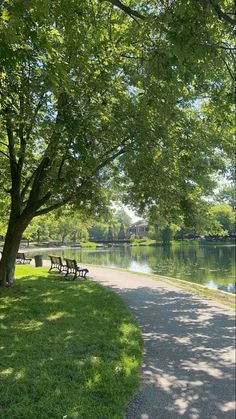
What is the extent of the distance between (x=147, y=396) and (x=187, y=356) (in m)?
1.90

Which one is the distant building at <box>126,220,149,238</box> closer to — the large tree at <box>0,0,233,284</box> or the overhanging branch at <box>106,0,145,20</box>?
the large tree at <box>0,0,233,284</box>

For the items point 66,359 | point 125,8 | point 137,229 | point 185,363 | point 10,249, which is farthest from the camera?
point 137,229

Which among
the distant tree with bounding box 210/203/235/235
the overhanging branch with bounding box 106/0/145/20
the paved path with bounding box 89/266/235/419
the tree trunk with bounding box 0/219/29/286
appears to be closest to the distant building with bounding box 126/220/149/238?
the distant tree with bounding box 210/203/235/235

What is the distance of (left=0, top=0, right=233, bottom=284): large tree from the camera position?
4973 mm

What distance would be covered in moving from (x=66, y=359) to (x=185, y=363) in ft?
6.31

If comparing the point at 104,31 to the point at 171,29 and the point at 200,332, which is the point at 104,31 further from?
the point at 200,332

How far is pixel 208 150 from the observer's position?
1341cm

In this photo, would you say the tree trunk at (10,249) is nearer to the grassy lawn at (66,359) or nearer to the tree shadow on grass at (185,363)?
the grassy lawn at (66,359)

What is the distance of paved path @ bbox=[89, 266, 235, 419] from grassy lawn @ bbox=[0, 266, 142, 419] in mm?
258

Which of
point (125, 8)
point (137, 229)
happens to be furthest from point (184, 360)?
point (137, 229)

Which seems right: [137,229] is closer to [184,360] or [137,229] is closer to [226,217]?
[226,217]

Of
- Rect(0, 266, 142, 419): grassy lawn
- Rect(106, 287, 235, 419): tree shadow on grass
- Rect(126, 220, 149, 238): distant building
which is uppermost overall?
Rect(126, 220, 149, 238): distant building

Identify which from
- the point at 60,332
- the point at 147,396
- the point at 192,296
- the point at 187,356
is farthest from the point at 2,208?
the point at 147,396

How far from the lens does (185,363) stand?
6551 millimetres
